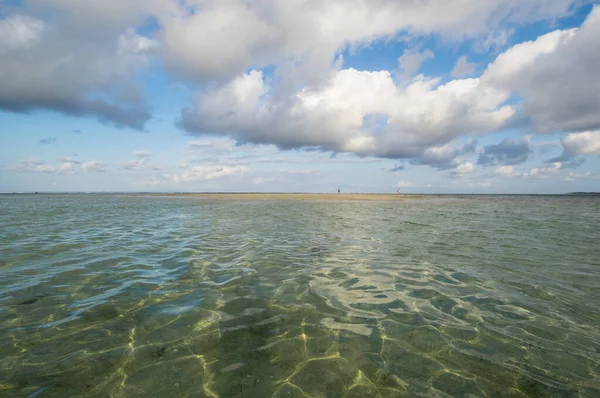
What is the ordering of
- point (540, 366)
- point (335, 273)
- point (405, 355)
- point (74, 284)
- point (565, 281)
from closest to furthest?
1. point (540, 366)
2. point (405, 355)
3. point (74, 284)
4. point (565, 281)
5. point (335, 273)

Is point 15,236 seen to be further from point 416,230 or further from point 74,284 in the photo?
point 416,230

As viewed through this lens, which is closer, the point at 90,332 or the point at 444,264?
the point at 90,332

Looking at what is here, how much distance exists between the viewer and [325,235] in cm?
1933

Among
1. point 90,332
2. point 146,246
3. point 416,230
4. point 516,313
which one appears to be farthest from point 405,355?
point 416,230

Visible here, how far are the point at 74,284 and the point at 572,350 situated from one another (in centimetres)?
1265

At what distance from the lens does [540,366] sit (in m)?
5.11

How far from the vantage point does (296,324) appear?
6.64 m

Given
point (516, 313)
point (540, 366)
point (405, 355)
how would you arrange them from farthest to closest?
point (516, 313), point (405, 355), point (540, 366)

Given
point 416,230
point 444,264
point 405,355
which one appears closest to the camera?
point 405,355

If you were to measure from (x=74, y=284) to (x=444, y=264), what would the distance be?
1324 centimetres

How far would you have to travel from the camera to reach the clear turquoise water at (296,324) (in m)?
4.69

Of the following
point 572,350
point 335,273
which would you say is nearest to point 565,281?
point 572,350

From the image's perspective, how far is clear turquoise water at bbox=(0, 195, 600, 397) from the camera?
15.4 feet

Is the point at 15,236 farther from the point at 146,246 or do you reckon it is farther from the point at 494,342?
the point at 494,342
